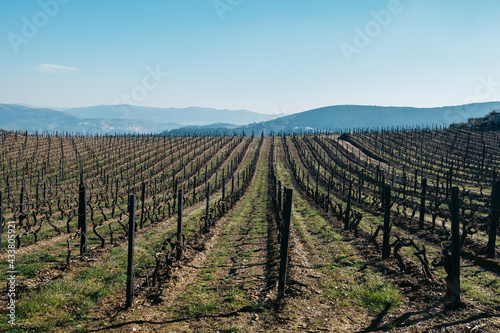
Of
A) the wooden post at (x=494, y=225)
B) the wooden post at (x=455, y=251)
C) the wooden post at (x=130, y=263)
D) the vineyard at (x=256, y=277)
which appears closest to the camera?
the vineyard at (x=256, y=277)

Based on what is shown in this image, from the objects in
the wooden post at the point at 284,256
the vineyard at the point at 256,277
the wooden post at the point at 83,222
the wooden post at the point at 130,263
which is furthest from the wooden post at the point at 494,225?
the wooden post at the point at 83,222

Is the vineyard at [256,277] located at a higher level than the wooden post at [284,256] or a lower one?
lower

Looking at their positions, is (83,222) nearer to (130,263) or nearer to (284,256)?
(130,263)

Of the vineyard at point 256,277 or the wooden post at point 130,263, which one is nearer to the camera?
the vineyard at point 256,277

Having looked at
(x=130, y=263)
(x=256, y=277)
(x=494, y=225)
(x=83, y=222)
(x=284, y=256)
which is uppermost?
(x=494, y=225)

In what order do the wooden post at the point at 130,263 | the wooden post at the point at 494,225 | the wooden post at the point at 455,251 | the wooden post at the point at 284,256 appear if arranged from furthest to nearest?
the wooden post at the point at 494,225 < the wooden post at the point at 284,256 < the wooden post at the point at 455,251 < the wooden post at the point at 130,263

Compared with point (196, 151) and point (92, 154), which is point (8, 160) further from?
point (196, 151)

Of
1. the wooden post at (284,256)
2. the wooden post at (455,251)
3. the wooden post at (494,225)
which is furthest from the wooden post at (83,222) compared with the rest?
the wooden post at (494,225)

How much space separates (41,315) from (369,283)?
32.0ft

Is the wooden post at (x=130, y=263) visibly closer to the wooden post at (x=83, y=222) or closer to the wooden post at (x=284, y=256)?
the wooden post at (x=284, y=256)

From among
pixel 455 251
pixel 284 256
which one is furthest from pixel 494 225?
pixel 284 256

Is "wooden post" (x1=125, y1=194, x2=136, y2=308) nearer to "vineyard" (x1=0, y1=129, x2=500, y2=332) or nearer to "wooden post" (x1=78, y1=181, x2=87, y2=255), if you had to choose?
"vineyard" (x1=0, y1=129, x2=500, y2=332)

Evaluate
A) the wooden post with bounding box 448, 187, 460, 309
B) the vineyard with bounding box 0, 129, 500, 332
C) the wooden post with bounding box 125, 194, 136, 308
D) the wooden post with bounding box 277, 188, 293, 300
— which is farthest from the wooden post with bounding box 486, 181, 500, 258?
the wooden post with bounding box 125, 194, 136, 308

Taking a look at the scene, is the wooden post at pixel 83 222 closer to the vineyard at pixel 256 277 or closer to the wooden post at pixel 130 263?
the vineyard at pixel 256 277
